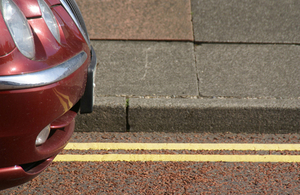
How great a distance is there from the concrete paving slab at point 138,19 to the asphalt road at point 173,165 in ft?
5.50

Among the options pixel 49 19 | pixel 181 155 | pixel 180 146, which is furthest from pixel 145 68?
pixel 49 19

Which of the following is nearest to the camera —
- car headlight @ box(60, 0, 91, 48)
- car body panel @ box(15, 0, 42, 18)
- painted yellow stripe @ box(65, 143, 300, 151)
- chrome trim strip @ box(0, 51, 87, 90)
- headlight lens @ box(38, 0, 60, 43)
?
chrome trim strip @ box(0, 51, 87, 90)

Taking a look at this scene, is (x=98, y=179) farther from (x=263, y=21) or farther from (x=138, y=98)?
(x=263, y=21)

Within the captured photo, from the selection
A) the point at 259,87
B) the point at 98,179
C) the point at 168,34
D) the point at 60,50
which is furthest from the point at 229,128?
the point at 60,50

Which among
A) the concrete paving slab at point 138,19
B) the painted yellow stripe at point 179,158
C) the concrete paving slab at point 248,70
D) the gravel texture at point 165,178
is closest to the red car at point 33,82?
the gravel texture at point 165,178

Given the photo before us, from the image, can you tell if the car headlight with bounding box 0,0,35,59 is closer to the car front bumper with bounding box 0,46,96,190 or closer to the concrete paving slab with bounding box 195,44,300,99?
the car front bumper with bounding box 0,46,96,190

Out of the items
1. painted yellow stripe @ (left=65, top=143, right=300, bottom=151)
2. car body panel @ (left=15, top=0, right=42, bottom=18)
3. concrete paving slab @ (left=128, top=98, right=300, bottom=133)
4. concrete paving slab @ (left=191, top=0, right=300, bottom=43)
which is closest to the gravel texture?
painted yellow stripe @ (left=65, top=143, right=300, bottom=151)

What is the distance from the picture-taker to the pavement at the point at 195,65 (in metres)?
3.43

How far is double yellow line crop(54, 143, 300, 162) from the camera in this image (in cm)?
296

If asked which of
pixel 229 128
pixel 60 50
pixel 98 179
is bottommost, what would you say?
pixel 229 128

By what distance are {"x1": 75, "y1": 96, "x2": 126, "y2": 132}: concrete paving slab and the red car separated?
129cm

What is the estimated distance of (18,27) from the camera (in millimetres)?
1743

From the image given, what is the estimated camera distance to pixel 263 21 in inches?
193

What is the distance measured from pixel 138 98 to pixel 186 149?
2.44 ft
